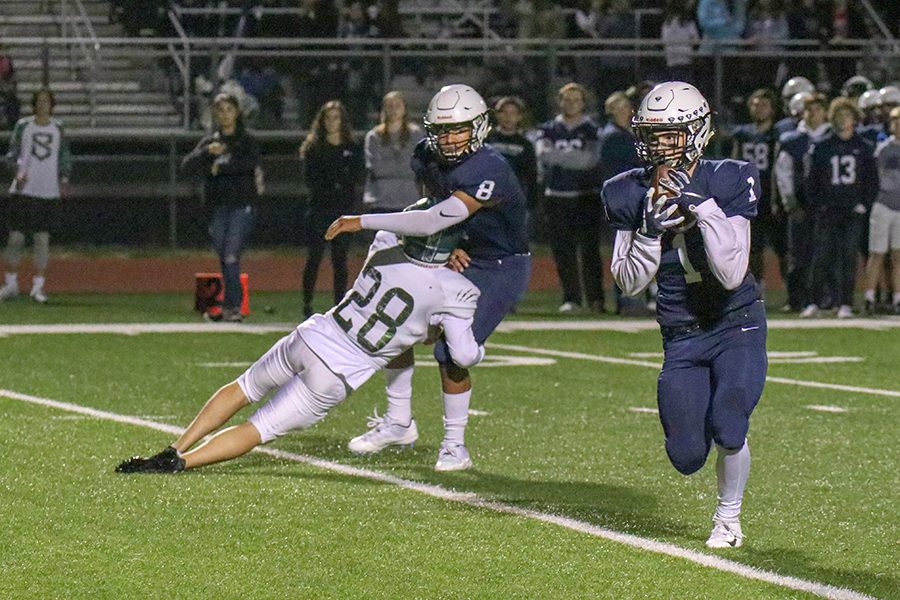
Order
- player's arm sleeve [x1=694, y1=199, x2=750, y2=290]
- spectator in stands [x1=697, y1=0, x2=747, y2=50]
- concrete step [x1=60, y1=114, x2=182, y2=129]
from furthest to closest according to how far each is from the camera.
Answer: spectator in stands [x1=697, y1=0, x2=747, y2=50] → concrete step [x1=60, y1=114, x2=182, y2=129] → player's arm sleeve [x1=694, y1=199, x2=750, y2=290]

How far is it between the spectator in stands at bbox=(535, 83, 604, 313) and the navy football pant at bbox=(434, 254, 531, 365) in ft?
23.0

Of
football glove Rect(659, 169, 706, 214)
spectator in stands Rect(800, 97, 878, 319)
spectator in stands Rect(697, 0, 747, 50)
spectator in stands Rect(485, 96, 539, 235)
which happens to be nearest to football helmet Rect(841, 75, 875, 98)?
spectator in stands Rect(697, 0, 747, 50)

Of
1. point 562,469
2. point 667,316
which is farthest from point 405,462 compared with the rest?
point 667,316

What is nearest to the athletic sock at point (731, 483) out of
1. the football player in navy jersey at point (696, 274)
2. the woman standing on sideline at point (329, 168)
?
the football player in navy jersey at point (696, 274)

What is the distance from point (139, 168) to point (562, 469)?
43.6 ft

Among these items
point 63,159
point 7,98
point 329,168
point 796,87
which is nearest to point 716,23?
point 796,87

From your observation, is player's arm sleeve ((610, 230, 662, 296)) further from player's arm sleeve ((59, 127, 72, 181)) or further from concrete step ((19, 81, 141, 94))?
concrete step ((19, 81, 141, 94))

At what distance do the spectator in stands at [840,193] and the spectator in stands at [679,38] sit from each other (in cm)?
535

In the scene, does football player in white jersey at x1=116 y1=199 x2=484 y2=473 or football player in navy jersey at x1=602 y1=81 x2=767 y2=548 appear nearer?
football player in navy jersey at x1=602 y1=81 x2=767 y2=548

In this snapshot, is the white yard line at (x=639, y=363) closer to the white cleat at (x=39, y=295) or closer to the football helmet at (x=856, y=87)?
the white cleat at (x=39, y=295)

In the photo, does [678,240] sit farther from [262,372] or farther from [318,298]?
[318,298]

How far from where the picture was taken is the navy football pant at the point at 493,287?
8.02 meters

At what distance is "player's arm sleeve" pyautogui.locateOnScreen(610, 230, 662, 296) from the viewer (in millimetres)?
5805

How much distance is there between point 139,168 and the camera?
20.3 meters
